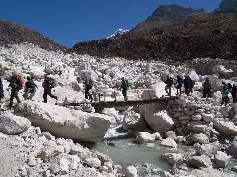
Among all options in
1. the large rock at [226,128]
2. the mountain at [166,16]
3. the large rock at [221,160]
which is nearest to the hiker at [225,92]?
the large rock at [226,128]

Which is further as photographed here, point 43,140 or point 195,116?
point 195,116

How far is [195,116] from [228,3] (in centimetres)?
11961

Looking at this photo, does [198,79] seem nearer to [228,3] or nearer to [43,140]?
[43,140]

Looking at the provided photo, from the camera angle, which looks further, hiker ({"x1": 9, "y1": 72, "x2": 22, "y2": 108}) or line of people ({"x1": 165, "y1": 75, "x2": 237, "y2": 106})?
line of people ({"x1": 165, "y1": 75, "x2": 237, "y2": 106})

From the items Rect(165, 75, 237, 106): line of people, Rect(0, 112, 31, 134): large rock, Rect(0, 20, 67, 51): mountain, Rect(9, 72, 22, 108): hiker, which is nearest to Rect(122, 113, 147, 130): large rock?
Rect(165, 75, 237, 106): line of people

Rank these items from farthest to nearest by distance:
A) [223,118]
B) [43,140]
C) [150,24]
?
1. [150,24]
2. [223,118]
3. [43,140]

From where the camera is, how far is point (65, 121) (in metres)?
7.70

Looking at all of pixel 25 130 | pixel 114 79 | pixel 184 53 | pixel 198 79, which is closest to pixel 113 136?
pixel 25 130

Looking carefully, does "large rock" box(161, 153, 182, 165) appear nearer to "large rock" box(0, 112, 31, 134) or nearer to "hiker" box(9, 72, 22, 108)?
"large rock" box(0, 112, 31, 134)

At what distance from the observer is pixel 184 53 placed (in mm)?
36062

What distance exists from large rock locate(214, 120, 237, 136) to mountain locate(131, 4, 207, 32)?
3044 inches

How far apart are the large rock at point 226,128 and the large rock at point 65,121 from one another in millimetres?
4265

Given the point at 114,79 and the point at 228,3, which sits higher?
the point at 228,3

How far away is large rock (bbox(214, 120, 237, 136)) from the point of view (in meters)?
9.03
